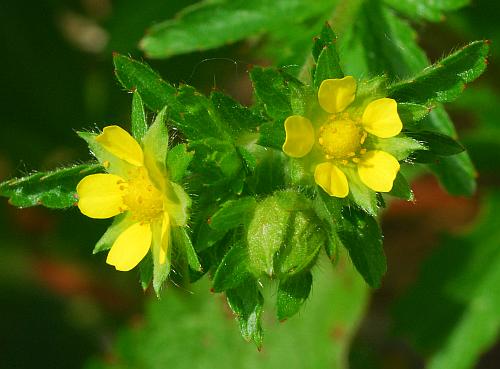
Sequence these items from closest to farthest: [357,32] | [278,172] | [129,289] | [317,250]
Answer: [317,250] → [278,172] → [357,32] → [129,289]

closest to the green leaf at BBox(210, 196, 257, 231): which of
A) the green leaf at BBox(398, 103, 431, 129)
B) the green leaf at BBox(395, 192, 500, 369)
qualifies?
the green leaf at BBox(398, 103, 431, 129)

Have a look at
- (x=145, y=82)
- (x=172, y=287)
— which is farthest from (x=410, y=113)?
(x=172, y=287)

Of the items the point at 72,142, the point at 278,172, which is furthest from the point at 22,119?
the point at 278,172

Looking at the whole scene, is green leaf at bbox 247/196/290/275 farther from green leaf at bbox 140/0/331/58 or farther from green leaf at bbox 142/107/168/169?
green leaf at bbox 140/0/331/58

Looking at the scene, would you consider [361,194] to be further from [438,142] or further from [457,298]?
[457,298]

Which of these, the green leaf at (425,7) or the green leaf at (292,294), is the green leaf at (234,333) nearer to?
the green leaf at (425,7)

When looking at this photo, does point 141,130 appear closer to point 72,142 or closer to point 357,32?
point 357,32
